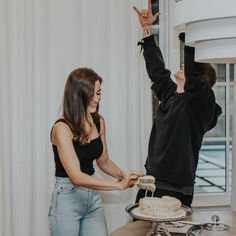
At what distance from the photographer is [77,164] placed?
83.8 inches

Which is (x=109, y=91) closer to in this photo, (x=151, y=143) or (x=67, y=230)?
(x=151, y=143)

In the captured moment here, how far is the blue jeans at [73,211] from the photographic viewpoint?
219 cm

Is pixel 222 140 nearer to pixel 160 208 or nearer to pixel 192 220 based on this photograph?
pixel 192 220

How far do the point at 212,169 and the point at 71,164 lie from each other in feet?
5.88

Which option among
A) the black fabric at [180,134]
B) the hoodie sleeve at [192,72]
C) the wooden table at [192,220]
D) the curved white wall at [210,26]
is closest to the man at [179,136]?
the black fabric at [180,134]

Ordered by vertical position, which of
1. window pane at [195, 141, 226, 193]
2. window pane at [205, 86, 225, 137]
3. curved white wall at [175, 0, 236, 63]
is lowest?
window pane at [195, 141, 226, 193]

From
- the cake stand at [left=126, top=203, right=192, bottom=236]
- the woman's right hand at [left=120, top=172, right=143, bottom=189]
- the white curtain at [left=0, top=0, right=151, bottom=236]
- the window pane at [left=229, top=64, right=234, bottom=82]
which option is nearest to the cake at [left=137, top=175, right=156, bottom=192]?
the woman's right hand at [left=120, top=172, right=143, bottom=189]

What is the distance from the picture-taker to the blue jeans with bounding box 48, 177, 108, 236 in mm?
2191

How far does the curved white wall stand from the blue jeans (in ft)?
3.67

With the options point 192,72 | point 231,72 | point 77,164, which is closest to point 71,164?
point 77,164

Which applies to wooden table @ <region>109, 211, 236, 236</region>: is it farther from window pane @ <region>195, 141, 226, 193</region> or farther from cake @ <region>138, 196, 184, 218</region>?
window pane @ <region>195, 141, 226, 193</region>

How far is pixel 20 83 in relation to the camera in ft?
8.94

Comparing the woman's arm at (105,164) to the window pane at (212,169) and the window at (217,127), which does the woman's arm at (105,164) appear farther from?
the window pane at (212,169)

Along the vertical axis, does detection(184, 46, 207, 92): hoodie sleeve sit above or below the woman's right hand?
above
